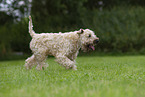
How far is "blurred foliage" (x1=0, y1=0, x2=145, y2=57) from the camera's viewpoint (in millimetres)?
16594

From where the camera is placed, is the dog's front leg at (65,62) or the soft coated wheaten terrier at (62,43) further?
the soft coated wheaten terrier at (62,43)

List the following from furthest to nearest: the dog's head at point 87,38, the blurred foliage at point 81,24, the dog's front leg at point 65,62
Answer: the blurred foliage at point 81,24 → the dog's head at point 87,38 → the dog's front leg at point 65,62

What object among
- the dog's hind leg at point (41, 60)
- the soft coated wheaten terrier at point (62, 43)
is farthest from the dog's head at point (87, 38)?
the dog's hind leg at point (41, 60)

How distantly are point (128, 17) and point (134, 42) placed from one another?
317 centimetres

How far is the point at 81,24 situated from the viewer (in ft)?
66.5

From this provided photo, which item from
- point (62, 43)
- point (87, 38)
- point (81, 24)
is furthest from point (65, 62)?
point (81, 24)

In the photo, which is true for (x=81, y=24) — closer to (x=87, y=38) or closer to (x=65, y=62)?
(x=87, y=38)

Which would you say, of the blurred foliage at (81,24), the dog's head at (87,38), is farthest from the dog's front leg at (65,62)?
the blurred foliage at (81,24)

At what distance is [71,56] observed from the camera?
256 inches

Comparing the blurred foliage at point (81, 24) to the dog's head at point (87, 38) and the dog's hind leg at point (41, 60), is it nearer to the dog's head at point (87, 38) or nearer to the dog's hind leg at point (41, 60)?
the dog's hind leg at point (41, 60)

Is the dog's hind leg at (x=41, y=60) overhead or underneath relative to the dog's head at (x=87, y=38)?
underneath

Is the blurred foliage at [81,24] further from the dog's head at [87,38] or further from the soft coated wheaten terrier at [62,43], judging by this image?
the dog's head at [87,38]

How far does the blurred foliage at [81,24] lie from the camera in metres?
16.6

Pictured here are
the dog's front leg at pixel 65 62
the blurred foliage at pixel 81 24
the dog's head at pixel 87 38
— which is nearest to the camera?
the dog's front leg at pixel 65 62
